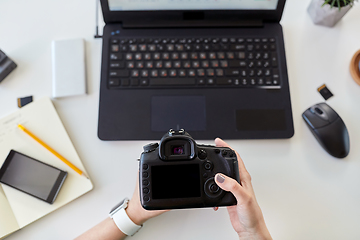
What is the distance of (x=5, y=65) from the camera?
0.62 metres

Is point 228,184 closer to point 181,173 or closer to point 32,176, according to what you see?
point 181,173

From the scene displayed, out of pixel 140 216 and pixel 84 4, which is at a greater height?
pixel 84 4

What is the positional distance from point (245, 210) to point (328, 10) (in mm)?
512

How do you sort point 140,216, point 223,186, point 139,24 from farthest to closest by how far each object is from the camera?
point 139,24, point 140,216, point 223,186

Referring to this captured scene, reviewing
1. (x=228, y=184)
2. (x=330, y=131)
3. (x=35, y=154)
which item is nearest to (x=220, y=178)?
(x=228, y=184)

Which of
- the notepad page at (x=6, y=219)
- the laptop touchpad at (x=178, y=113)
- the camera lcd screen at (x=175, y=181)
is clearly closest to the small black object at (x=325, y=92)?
the laptop touchpad at (x=178, y=113)

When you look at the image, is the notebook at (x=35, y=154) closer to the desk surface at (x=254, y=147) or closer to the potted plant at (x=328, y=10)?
the desk surface at (x=254, y=147)

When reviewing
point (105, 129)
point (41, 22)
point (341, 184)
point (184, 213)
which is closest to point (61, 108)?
point (105, 129)

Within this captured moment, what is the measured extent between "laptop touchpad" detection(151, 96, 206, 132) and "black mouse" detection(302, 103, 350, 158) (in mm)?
249

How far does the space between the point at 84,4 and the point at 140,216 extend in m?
0.55

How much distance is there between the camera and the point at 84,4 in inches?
26.7

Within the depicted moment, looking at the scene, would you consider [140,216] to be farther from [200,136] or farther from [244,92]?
[244,92]

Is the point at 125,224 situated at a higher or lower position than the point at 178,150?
lower

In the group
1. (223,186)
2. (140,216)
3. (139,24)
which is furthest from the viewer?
(139,24)
